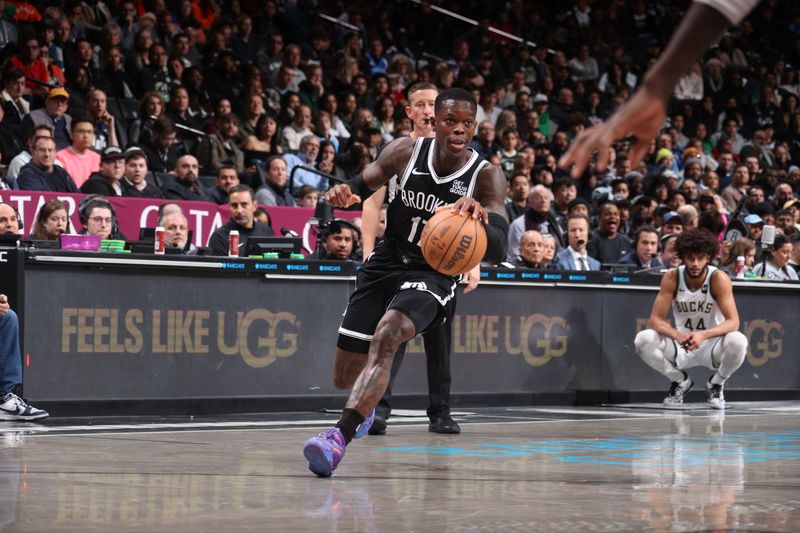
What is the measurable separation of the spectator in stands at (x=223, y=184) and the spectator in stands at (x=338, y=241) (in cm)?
256

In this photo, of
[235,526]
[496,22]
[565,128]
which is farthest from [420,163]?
[496,22]

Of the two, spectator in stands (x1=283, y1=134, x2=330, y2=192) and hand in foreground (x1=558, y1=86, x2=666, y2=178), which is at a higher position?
spectator in stands (x1=283, y1=134, x2=330, y2=192)

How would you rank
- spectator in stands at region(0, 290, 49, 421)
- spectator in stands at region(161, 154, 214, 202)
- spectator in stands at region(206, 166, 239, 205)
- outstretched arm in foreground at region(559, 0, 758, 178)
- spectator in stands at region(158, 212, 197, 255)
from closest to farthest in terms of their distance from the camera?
outstretched arm in foreground at region(559, 0, 758, 178) < spectator in stands at region(0, 290, 49, 421) < spectator in stands at region(158, 212, 197, 255) < spectator in stands at region(161, 154, 214, 202) < spectator in stands at region(206, 166, 239, 205)

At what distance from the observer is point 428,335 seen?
1030 centimetres

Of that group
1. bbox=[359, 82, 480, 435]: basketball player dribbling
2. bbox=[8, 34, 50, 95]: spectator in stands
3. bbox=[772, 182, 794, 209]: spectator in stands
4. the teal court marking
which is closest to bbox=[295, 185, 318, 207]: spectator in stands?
bbox=[8, 34, 50, 95]: spectator in stands

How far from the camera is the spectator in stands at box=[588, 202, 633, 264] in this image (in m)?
16.0

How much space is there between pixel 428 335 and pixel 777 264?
712cm

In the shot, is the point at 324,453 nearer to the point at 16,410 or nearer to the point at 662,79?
the point at 16,410

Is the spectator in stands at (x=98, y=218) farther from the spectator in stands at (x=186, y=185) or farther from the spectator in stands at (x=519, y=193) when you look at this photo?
the spectator in stands at (x=519, y=193)

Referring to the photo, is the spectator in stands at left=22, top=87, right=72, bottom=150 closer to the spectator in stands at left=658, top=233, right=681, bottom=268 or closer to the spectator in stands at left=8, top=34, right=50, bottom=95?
the spectator in stands at left=8, top=34, right=50, bottom=95

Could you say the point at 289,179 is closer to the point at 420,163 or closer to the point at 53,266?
the point at 53,266


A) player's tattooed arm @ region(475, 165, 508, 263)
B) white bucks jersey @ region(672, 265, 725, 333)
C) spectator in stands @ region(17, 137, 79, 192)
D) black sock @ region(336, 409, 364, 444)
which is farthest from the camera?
white bucks jersey @ region(672, 265, 725, 333)

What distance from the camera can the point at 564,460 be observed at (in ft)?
26.9

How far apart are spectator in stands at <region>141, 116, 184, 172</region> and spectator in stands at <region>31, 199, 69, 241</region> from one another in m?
4.06
